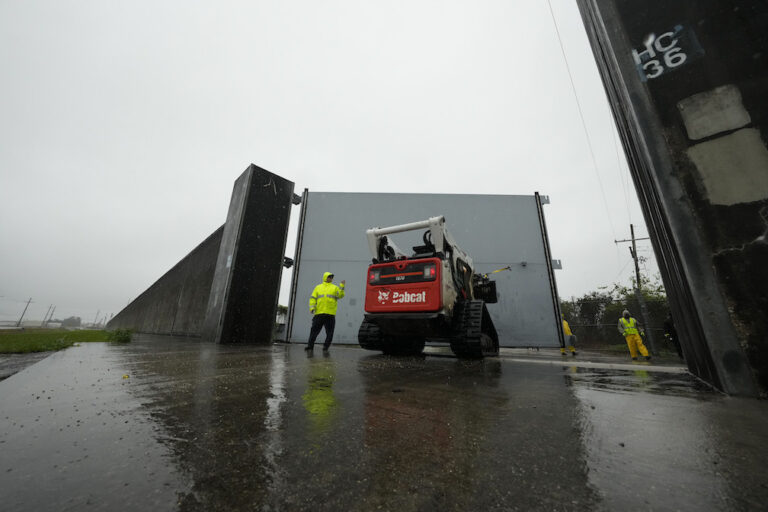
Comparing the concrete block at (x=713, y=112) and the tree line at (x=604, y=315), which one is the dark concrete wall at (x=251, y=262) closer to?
the concrete block at (x=713, y=112)

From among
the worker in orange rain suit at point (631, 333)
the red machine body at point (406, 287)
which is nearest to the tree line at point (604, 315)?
the worker in orange rain suit at point (631, 333)

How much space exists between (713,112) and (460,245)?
320 inches

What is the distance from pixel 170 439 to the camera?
1.15 metres

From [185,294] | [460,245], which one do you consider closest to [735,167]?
[460,245]

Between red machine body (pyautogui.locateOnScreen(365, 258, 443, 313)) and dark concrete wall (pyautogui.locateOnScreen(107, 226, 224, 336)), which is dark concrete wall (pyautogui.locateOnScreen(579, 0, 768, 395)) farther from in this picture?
dark concrete wall (pyautogui.locateOnScreen(107, 226, 224, 336))

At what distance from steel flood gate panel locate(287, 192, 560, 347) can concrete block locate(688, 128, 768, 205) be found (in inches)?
301

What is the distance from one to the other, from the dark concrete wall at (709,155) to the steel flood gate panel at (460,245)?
6.61m

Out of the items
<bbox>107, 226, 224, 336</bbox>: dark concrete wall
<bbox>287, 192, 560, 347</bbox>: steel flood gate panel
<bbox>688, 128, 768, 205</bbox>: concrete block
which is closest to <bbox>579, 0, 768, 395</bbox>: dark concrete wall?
<bbox>688, 128, 768, 205</bbox>: concrete block

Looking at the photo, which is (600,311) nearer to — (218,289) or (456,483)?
(218,289)

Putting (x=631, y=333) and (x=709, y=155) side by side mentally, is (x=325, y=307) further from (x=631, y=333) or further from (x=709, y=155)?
(x=631, y=333)

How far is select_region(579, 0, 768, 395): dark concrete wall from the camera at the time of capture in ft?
7.37

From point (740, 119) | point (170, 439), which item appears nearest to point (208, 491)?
point (170, 439)

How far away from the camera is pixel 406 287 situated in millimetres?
4609

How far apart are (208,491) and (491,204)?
11.0 metres
